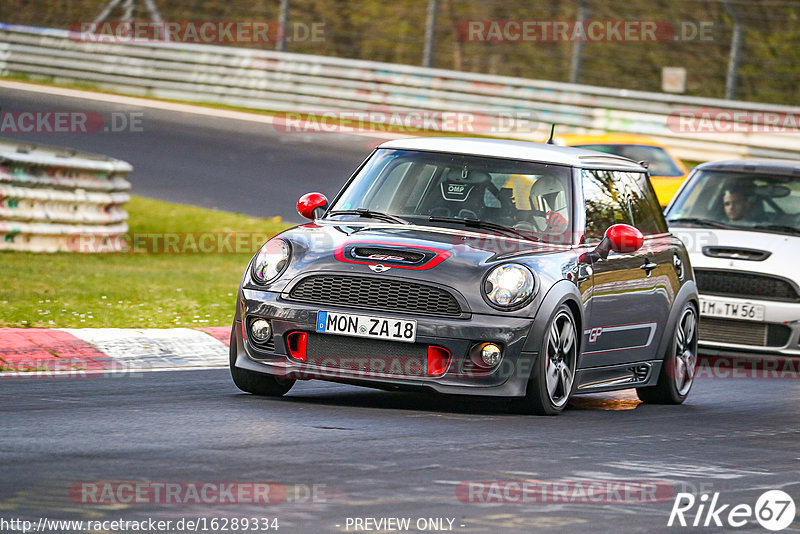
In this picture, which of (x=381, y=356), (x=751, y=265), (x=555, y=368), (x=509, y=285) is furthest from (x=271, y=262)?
(x=751, y=265)

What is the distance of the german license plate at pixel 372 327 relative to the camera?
7715 mm

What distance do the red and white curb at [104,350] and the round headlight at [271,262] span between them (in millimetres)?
1646

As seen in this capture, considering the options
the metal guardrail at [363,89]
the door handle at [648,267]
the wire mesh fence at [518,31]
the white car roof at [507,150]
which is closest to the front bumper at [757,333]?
the door handle at [648,267]

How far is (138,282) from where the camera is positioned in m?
13.9

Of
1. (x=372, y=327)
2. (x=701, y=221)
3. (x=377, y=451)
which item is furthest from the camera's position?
(x=701, y=221)

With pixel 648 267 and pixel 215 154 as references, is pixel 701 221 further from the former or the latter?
pixel 215 154

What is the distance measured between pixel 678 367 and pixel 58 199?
8292 mm

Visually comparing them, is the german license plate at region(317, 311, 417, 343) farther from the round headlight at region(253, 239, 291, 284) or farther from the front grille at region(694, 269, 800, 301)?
the front grille at region(694, 269, 800, 301)

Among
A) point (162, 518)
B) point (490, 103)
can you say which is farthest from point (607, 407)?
point (490, 103)

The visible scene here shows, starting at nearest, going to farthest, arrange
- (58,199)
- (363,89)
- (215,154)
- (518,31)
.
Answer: (58,199) < (215,154) < (363,89) < (518,31)

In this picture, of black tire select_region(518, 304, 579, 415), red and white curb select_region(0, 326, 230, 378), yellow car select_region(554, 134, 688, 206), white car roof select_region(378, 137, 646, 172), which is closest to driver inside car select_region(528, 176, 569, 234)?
white car roof select_region(378, 137, 646, 172)

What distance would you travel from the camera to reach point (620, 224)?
8953 mm

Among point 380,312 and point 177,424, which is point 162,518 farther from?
point 380,312

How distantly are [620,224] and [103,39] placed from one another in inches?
884
